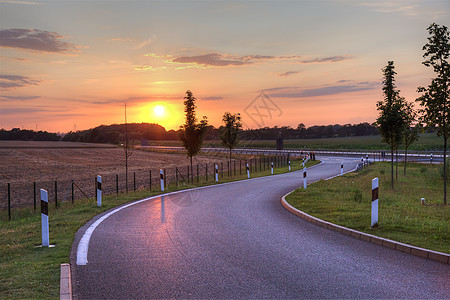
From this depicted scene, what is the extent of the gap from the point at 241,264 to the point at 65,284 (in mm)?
2756

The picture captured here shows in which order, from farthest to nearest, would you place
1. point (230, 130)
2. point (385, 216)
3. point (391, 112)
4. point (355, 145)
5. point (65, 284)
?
1. point (355, 145)
2. point (230, 130)
3. point (391, 112)
4. point (385, 216)
5. point (65, 284)

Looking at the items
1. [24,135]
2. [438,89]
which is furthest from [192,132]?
[24,135]

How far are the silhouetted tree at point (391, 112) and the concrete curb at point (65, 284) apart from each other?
17.8 metres

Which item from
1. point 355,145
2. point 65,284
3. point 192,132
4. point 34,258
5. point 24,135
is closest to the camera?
point 65,284

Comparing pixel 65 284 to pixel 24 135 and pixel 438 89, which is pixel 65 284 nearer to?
pixel 438 89

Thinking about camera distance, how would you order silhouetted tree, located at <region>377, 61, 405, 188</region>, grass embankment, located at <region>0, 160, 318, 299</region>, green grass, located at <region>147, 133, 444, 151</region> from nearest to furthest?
grass embankment, located at <region>0, 160, 318, 299</region> < silhouetted tree, located at <region>377, 61, 405, 188</region> < green grass, located at <region>147, 133, 444, 151</region>

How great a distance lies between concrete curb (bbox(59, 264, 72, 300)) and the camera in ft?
16.1

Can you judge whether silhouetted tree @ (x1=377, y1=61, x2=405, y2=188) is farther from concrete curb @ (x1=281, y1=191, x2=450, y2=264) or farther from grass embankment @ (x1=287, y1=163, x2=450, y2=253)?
concrete curb @ (x1=281, y1=191, x2=450, y2=264)

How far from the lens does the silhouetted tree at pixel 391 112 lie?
20.0 m

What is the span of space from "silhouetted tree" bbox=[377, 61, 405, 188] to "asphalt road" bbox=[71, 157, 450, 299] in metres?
12.8

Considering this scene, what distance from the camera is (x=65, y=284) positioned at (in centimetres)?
532

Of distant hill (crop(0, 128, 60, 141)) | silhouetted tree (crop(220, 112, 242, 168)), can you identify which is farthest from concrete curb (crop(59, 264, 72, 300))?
distant hill (crop(0, 128, 60, 141))

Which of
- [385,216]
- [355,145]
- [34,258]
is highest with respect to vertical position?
[355,145]

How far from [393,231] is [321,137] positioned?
481 ft
